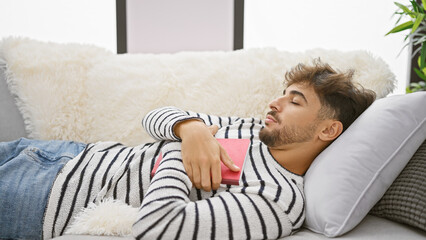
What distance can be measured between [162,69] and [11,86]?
0.66 m

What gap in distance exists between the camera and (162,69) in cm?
141

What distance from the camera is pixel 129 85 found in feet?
4.53

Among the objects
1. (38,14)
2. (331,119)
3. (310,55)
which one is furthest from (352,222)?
(38,14)

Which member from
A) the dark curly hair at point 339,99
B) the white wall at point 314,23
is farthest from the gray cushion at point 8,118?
the white wall at point 314,23

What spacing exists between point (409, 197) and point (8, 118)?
1499mm

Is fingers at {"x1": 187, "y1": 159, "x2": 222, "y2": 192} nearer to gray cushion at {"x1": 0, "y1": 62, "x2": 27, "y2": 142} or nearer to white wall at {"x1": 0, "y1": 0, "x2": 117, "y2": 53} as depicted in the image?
gray cushion at {"x1": 0, "y1": 62, "x2": 27, "y2": 142}

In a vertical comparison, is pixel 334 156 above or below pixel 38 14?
below

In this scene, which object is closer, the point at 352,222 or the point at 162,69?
the point at 352,222

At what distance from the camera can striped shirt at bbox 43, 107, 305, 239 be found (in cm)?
68

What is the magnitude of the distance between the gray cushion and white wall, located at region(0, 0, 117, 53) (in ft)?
4.06

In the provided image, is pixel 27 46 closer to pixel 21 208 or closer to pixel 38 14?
pixel 21 208

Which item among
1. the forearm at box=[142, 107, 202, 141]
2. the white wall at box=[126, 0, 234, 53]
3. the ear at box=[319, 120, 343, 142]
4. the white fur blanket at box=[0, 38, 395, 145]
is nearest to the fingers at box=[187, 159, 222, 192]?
the forearm at box=[142, 107, 202, 141]

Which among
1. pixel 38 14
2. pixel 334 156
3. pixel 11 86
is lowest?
pixel 334 156

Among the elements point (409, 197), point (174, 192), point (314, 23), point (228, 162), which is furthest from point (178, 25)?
point (409, 197)
